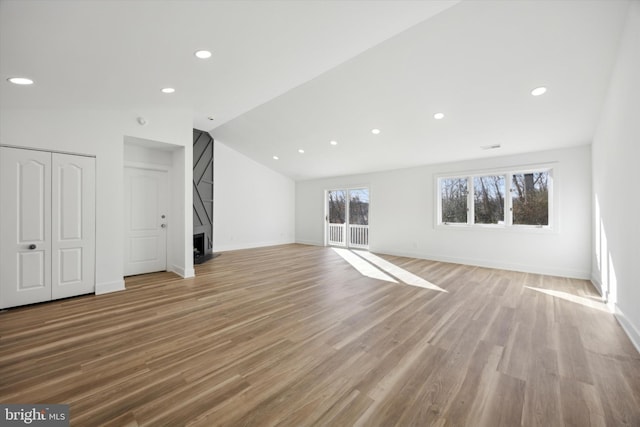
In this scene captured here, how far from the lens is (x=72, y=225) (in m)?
3.51

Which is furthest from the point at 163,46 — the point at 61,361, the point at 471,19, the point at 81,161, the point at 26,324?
the point at 26,324

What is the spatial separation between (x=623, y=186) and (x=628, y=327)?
139 cm

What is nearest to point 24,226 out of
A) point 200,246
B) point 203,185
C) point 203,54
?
point 203,54

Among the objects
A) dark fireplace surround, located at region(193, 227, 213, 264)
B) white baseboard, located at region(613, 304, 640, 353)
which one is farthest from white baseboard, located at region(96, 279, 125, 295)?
white baseboard, located at region(613, 304, 640, 353)

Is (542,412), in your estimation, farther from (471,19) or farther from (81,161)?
(81,161)

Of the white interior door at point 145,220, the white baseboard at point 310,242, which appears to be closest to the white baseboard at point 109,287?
the white interior door at point 145,220

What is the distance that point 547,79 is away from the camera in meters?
3.18

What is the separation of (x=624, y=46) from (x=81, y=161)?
6.44 metres

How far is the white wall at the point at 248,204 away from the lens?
7531 millimetres

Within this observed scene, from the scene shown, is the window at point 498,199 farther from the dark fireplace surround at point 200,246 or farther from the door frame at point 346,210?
the dark fireplace surround at point 200,246

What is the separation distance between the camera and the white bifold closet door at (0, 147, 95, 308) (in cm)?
309

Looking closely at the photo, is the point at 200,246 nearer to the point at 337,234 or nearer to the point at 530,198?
the point at 337,234

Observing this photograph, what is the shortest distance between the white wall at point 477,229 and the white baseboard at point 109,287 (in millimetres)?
5885

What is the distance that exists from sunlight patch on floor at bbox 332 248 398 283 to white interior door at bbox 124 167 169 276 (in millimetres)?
3971
